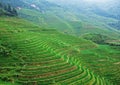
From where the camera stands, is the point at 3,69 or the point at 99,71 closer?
the point at 3,69

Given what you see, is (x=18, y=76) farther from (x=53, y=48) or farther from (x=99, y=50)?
(x=99, y=50)

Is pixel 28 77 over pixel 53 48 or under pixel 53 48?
under

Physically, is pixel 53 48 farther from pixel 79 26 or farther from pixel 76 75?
pixel 79 26

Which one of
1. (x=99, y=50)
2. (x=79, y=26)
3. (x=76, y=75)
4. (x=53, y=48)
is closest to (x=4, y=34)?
(x=53, y=48)

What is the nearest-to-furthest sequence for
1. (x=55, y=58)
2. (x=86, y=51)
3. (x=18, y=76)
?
A: (x=18, y=76)
(x=55, y=58)
(x=86, y=51)

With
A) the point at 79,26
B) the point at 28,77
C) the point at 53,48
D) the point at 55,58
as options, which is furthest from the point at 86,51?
the point at 79,26

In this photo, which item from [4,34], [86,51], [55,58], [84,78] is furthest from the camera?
[86,51]
